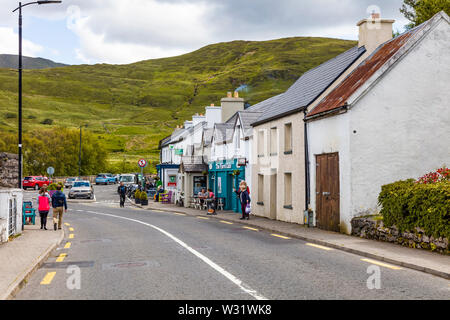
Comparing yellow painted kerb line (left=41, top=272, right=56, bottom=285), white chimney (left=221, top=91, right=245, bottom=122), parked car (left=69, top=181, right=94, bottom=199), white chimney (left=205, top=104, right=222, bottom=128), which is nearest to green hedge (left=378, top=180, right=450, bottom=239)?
yellow painted kerb line (left=41, top=272, right=56, bottom=285)

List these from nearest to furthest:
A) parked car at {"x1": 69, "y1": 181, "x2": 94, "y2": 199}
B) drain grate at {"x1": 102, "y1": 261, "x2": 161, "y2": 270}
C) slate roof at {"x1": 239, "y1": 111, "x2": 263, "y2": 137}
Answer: drain grate at {"x1": 102, "y1": 261, "x2": 161, "y2": 270} < slate roof at {"x1": 239, "y1": 111, "x2": 263, "y2": 137} < parked car at {"x1": 69, "y1": 181, "x2": 94, "y2": 199}

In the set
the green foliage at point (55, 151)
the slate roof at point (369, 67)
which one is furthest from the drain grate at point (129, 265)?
the green foliage at point (55, 151)

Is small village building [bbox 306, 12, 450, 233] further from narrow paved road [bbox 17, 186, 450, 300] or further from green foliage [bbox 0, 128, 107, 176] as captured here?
green foliage [bbox 0, 128, 107, 176]

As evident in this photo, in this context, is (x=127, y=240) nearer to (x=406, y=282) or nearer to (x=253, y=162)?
(x=406, y=282)

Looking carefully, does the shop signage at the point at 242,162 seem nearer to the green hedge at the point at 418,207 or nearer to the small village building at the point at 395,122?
the small village building at the point at 395,122

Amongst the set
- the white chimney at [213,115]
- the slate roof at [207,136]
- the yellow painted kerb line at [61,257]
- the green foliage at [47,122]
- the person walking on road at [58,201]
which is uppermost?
the green foliage at [47,122]

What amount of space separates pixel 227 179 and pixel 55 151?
56949 mm

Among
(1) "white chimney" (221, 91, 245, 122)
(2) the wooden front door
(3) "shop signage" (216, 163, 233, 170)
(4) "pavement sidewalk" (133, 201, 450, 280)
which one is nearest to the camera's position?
(4) "pavement sidewalk" (133, 201, 450, 280)

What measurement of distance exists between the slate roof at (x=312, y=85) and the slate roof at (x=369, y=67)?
591mm

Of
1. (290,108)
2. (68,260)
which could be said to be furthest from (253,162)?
(68,260)

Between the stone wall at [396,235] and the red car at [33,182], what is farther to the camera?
the red car at [33,182]

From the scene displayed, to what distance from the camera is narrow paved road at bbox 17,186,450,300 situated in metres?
8.10

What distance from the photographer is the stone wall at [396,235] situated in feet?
40.3

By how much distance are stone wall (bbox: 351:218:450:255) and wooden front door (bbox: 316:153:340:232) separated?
1650mm
